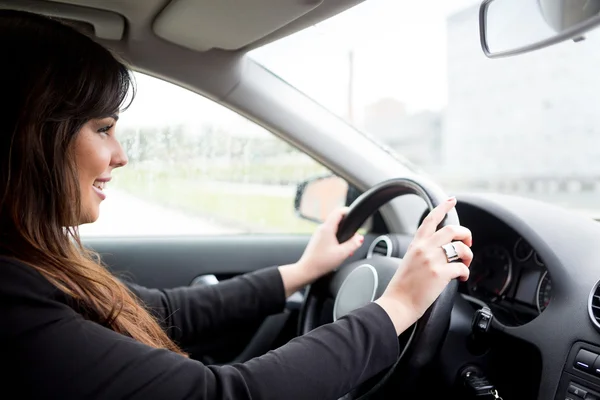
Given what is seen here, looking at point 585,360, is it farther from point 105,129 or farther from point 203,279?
point 203,279

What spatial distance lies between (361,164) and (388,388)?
0.97 meters

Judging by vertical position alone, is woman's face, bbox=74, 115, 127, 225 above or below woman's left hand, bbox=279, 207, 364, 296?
above

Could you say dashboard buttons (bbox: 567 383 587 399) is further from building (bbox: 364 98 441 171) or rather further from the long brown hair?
building (bbox: 364 98 441 171)

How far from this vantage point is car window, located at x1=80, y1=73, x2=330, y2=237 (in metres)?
2.12

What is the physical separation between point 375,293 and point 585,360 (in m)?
0.46

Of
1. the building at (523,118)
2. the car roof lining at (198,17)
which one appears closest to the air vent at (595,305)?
the car roof lining at (198,17)

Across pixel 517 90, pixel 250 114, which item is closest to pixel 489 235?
pixel 250 114

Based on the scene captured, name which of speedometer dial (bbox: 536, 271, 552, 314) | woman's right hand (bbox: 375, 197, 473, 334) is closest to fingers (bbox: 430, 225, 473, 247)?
woman's right hand (bbox: 375, 197, 473, 334)

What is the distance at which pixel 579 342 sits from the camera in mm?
1188

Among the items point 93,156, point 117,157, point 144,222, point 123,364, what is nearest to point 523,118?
point 144,222

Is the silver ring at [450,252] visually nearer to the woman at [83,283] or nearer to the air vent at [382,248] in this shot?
the woman at [83,283]

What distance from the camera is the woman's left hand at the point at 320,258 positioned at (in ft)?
5.60

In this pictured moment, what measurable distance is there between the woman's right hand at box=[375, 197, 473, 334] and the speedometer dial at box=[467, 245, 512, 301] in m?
0.54

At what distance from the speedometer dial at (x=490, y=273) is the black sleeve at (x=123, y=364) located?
2.36 ft
